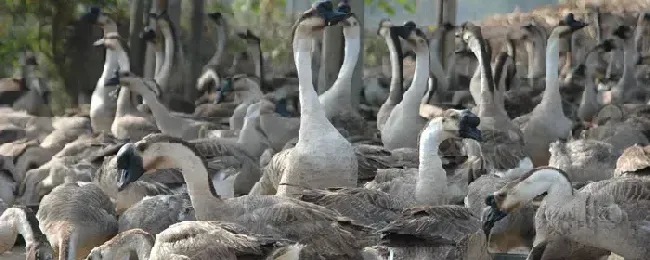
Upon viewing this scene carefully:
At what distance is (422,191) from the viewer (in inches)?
348

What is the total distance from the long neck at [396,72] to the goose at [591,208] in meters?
6.90

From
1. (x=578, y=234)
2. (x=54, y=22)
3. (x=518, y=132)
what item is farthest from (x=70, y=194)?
(x=54, y=22)

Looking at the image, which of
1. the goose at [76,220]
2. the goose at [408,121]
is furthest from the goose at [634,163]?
the goose at [76,220]

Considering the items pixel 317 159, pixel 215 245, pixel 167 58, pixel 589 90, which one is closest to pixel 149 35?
pixel 167 58

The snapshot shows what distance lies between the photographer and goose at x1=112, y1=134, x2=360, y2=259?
728 cm

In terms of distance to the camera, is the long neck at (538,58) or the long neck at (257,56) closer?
the long neck at (538,58)

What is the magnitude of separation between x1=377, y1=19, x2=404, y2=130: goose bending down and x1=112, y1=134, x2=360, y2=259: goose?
6215 mm

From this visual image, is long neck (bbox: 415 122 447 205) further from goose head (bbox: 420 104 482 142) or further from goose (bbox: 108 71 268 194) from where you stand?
goose (bbox: 108 71 268 194)

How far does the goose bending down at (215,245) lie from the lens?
21.3 feet

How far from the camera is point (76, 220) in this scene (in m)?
8.45

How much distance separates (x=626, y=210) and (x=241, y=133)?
524 cm

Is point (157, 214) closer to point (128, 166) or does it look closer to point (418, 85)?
point (128, 166)

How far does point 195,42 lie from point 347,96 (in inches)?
194

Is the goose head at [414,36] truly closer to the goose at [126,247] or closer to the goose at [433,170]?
the goose at [433,170]
